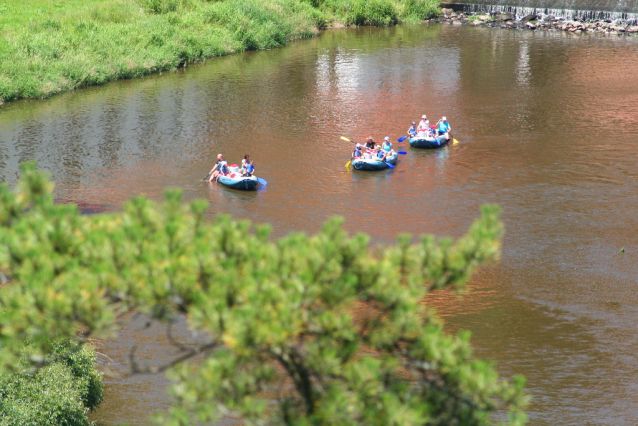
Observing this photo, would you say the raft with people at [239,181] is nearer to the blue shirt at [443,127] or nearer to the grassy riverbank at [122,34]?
the blue shirt at [443,127]

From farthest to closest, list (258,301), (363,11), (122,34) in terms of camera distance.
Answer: (363,11), (122,34), (258,301)

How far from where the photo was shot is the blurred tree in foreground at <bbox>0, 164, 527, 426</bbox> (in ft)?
16.8

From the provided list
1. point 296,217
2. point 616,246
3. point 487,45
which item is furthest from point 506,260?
point 487,45

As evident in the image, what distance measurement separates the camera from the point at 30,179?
6.36 m

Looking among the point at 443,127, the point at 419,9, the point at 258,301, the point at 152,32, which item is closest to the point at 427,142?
the point at 443,127

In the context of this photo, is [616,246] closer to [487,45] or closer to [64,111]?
[64,111]

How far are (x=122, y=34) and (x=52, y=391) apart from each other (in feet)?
129

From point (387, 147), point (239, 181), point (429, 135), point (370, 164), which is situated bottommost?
point (239, 181)

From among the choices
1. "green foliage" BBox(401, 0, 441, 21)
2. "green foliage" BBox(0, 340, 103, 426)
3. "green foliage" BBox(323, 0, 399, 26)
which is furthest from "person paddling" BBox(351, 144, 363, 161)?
"green foliage" BBox(401, 0, 441, 21)

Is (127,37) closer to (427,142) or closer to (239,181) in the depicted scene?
(239,181)

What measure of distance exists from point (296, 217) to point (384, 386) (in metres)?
16.9

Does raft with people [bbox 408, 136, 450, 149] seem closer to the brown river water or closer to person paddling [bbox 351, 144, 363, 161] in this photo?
the brown river water

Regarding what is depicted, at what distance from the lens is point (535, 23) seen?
60.4 m

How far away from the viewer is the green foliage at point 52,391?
417 inches
